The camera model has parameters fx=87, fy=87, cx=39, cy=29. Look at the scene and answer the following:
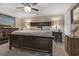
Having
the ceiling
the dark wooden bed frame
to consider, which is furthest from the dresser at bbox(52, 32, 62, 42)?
the ceiling

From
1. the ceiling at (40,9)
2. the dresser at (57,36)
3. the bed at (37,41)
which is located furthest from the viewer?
the bed at (37,41)

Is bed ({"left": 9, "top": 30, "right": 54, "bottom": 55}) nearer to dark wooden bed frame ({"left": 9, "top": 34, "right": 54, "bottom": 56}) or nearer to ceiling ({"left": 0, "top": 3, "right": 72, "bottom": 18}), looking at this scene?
dark wooden bed frame ({"left": 9, "top": 34, "right": 54, "bottom": 56})

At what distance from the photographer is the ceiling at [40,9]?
6.68ft

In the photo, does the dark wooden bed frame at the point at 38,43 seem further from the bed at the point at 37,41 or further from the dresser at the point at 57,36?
the dresser at the point at 57,36

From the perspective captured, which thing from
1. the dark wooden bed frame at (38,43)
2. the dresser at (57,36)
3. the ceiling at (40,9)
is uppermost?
the ceiling at (40,9)

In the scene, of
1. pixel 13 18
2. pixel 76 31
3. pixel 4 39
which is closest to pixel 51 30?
pixel 76 31

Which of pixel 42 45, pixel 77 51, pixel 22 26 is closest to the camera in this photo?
pixel 77 51

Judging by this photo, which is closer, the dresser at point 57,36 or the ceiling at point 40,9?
the ceiling at point 40,9

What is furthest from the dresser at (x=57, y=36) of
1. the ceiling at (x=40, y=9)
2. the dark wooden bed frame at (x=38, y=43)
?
the ceiling at (x=40, y=9)

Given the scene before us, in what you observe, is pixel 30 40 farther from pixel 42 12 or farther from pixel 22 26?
pixel 42 12

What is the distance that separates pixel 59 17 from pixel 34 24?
0.68 metres

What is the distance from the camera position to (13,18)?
2.29 m

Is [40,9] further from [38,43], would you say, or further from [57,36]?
[38,43]

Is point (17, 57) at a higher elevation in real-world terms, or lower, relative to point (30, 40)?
lower
